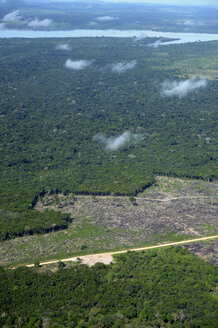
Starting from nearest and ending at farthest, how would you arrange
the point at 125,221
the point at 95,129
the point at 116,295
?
1. the point at 116,295
2. the point at 125,221
3. the point at 95,129

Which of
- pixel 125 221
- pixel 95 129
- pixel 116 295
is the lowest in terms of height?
pixel 125 221

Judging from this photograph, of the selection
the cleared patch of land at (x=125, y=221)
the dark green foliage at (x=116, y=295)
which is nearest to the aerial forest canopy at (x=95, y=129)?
the cleared patch of land at (x=125, y=221)

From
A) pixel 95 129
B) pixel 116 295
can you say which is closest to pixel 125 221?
pixel 116 295

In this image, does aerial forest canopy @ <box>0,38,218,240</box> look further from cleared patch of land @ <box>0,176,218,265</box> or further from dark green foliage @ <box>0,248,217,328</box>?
dark green foliage @ <box>0,248,217,328</box>

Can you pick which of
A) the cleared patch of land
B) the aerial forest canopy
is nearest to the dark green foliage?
the cleared patch of land

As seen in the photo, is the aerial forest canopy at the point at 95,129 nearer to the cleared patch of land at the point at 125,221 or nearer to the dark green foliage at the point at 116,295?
the cleared patch of land at the point at 125,221

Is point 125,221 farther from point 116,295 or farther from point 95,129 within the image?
point 95,129

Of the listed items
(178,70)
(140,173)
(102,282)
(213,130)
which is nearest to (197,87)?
(178,70)
